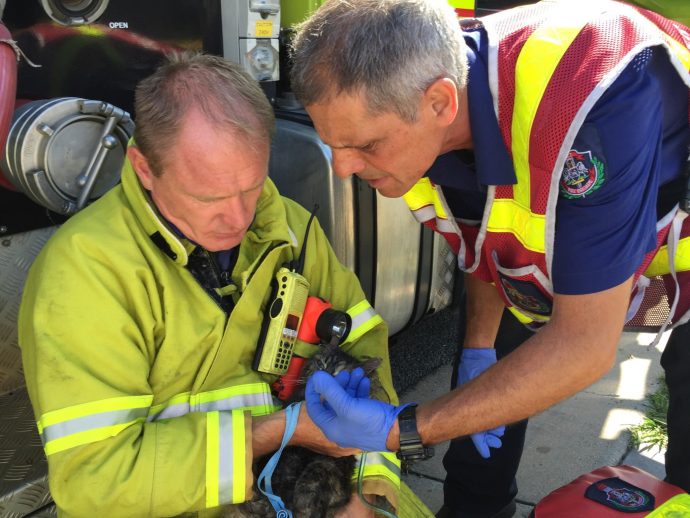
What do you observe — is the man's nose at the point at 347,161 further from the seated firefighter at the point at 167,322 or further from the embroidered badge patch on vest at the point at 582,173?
the embroidered badge patch on vest at the point at 582,173

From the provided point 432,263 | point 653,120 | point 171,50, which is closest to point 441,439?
point 653,120

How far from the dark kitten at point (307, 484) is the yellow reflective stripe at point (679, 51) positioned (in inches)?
43.7

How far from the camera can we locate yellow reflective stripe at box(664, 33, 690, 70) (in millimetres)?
1637

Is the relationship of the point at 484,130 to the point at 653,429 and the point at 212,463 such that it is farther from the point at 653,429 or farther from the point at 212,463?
the point at 653,429

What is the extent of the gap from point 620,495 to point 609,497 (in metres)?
0.03

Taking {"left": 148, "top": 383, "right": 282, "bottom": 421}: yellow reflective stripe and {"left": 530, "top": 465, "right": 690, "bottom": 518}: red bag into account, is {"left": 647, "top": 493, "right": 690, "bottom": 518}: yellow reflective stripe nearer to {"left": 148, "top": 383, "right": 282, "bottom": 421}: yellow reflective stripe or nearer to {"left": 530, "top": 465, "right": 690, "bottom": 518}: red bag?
{"left": 530, "top": 465, "right": 690, "bottom": 518}: red bag

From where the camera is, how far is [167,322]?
176cm

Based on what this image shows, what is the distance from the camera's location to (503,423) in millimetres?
1678

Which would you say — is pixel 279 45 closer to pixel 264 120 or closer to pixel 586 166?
pixel 264 120

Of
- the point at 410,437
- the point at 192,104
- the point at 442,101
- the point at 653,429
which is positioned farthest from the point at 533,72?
the point at 653,429

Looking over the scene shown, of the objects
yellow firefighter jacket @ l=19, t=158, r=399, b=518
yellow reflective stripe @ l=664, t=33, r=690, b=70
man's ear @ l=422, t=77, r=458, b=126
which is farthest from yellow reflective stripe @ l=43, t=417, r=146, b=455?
yellow reflective stripe @ l=664, t=33, r=690, b=70

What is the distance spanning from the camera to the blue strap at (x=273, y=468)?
1776 millimetres

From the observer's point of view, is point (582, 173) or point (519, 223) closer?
point (582, 173)

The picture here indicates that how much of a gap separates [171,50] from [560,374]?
173cm
